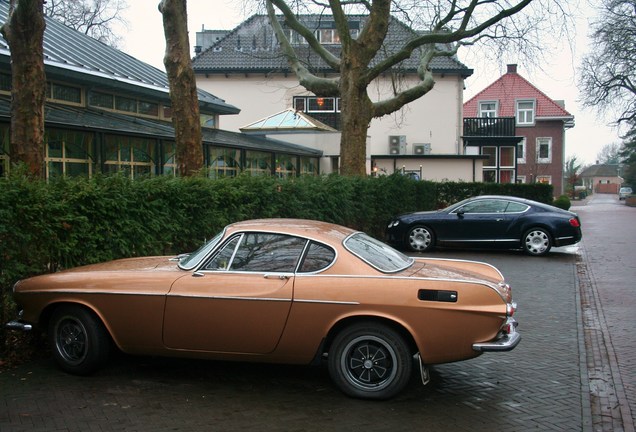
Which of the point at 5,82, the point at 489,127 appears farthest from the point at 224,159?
the point at 489,127

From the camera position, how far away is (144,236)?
25.6 feet

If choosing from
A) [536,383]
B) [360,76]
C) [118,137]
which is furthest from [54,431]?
[360,76]

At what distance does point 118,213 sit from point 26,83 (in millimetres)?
2166

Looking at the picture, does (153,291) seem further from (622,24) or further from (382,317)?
(622,24)

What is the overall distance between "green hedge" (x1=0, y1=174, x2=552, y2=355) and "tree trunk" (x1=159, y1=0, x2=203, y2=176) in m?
1.62

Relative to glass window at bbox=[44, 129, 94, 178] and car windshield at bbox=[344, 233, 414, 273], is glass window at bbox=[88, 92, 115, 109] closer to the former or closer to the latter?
glass window at bbox=[44, 129, 94, 178]

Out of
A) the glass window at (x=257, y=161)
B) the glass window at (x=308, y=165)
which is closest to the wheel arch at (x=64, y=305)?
the glass window at (x=257, y=161)

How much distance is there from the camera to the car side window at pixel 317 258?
5480 mm

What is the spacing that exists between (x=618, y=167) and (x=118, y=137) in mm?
151400

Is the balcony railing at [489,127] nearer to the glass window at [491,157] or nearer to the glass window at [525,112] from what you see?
the glass window at [491,157]

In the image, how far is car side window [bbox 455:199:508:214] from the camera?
15766mm

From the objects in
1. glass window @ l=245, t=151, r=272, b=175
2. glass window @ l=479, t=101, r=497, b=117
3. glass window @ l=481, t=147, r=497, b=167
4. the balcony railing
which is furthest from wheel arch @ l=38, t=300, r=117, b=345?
glass window @ l=479, t=101, r=497, b=117

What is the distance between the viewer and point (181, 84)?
11477 mm

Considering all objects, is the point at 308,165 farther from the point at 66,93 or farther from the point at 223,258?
the point at 223,258
